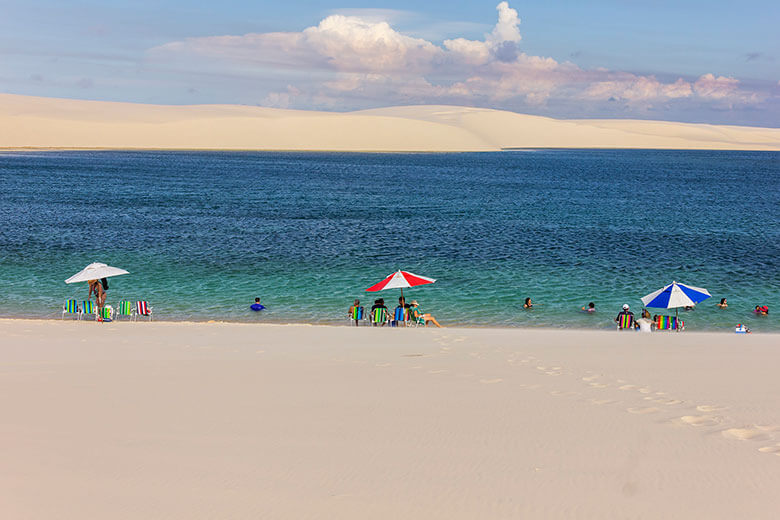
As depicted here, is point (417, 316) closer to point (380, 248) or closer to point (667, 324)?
point (667, 324)

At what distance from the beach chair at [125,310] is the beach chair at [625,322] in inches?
585

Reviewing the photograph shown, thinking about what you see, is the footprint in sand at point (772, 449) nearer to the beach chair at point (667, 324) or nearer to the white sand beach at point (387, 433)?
the white sand beach at point (387, 433)

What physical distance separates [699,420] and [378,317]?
39.5 feet

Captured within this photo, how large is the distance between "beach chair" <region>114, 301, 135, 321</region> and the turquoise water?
1.04m

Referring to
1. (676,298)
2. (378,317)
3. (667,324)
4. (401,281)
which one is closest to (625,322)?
(667,324)

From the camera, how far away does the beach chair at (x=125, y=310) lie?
21.4 meters

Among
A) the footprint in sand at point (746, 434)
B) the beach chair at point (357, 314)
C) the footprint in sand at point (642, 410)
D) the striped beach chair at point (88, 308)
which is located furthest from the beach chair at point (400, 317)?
the footprint in sand at point (746, 434)

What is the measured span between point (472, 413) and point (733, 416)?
356cm

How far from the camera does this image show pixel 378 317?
808 inches

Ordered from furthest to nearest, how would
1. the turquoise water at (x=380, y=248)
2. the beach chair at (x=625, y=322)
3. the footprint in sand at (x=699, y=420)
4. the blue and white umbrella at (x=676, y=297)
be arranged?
the turquoise water at (x=380, y=248) < the beach chair at (x=625, y=322) < the blue and white umbrella at (x=676, y=297) < the footprint in sand at (x=699, y=420)

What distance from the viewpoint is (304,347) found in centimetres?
1539

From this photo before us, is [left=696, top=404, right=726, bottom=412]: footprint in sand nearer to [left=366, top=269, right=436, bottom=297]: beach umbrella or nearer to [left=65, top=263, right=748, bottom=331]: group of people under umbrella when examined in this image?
[left=65, top=263, right=748, bottom=331]: group of people under umbrella

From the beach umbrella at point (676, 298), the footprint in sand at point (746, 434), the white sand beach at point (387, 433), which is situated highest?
the beach umbrella at point (676, 298)

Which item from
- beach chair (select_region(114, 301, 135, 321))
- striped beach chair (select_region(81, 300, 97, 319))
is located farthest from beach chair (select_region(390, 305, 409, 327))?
striped beach chair (select_region(81, 300, 97, 319))
